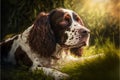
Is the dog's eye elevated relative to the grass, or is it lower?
elevated

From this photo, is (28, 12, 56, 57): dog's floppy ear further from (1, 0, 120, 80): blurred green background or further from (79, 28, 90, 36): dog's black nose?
(79, 28, 90, 36): dog's black nose

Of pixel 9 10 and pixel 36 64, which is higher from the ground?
pixel 9 10

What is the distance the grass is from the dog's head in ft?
0.61

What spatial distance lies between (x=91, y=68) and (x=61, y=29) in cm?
42

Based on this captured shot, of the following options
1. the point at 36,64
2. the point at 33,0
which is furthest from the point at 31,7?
the point at 36,64

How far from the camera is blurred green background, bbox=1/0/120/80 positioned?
21.9 ft

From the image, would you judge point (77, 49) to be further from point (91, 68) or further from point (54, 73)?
point (54, 73)

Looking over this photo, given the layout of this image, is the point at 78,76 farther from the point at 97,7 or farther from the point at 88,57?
the point at 97,7

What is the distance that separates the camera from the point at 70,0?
6848mm

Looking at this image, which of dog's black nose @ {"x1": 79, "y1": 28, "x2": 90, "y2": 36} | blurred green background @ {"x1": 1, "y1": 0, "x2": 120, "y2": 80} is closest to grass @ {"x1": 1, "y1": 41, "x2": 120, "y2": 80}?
blurred green background @ {"x1": 1, "y1": 0, "x2": 120, "y2": 80}

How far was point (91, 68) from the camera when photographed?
265 inches

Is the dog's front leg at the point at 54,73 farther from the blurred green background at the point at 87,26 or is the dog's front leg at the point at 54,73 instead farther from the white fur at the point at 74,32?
the white fur at the point at 74,32

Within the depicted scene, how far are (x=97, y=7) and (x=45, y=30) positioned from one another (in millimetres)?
592

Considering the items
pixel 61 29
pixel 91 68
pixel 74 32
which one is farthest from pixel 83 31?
pixel 91 68
